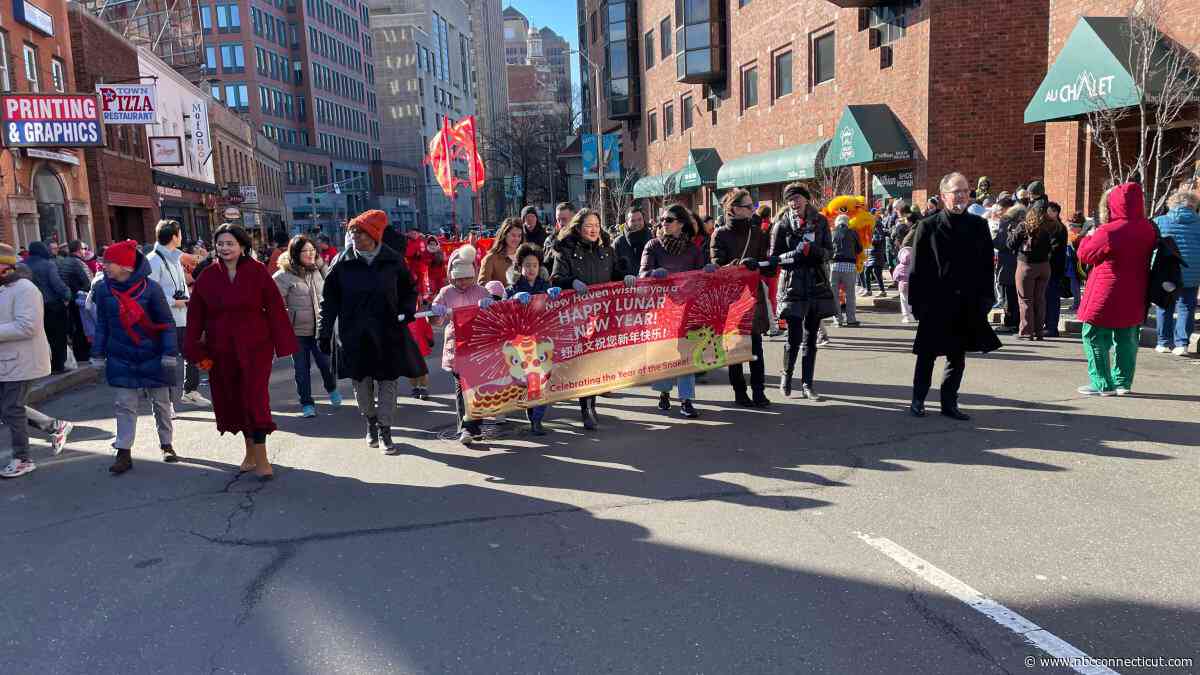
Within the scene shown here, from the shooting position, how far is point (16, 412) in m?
6.77

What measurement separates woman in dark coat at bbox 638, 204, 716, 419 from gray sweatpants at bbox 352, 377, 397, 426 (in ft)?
8.04

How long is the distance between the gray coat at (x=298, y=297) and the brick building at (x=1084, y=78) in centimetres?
1271

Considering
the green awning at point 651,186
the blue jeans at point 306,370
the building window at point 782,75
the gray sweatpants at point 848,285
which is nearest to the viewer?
the blue jeans at point 306,370

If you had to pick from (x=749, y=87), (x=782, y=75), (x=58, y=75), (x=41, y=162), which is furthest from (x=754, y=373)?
(x=749, y=87)

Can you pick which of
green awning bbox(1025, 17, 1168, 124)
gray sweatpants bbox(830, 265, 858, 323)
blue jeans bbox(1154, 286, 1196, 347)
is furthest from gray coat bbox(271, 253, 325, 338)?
green awning bbox(1025, 17, 1168, 124)

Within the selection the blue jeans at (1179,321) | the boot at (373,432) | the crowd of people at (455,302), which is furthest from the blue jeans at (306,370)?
the blue jeans at (1179,321)

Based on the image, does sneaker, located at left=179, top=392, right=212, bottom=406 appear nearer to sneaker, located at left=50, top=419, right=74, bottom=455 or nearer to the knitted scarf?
sneaker, located at left=50, top=419, right=74, bottom=455

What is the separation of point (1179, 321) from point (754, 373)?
5.48 meters

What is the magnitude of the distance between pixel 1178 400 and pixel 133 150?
1307 inches

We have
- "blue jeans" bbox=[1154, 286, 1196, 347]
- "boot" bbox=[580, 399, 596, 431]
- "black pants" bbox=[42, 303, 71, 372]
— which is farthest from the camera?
"black pants" bbox=[42, 303, 71, 372]

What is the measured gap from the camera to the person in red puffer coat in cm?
782

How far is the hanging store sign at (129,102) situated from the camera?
2278 cm

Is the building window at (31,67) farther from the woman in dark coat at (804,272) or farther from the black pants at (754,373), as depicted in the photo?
the black pants at (754,373)

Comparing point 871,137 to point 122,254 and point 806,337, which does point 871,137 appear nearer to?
point 806,337
